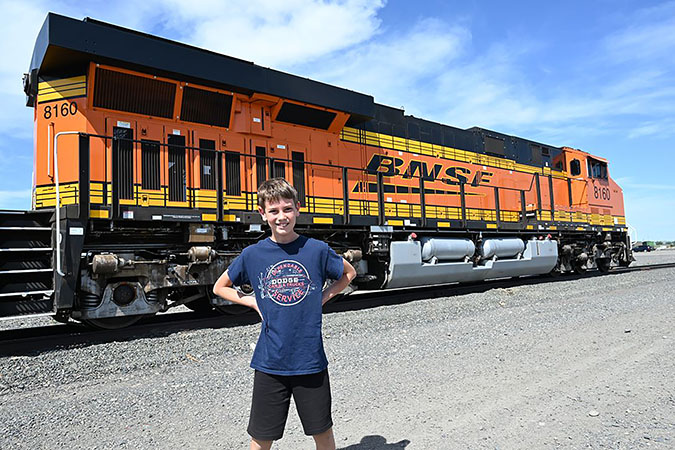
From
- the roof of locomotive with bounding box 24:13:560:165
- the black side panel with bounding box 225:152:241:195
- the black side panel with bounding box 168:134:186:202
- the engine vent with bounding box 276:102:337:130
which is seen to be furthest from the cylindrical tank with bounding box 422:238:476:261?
the black side panel with bounding box 168:134:186:202

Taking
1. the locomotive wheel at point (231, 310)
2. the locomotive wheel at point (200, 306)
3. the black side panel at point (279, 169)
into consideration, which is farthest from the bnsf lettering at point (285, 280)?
the locomotive wheel at point (200, 306)

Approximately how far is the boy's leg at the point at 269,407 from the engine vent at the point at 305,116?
20.5 ft

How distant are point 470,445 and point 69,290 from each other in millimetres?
4590

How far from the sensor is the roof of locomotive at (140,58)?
221 inches

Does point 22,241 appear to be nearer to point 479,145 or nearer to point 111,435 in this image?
point 111,435

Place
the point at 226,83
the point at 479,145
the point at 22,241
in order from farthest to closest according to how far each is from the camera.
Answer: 1. the point at 479,145
2. the point at 226,83
3. the point at 22,241

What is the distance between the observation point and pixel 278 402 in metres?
2.03

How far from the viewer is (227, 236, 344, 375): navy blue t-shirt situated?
201cm

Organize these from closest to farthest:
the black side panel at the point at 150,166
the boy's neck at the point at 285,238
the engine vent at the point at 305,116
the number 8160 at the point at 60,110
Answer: the boy's neck at the point at 285,238 < the number 8160 at the point at 60,110 < the black side panel at the point at 150,166 < the engine vent at the point at 305,116

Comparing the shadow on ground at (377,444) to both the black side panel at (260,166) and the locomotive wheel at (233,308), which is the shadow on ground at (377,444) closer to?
the locomotive wheel at (233,308)

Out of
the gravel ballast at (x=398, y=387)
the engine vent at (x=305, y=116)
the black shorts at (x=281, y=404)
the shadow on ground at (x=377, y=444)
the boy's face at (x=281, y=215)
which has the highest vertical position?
the engine vent at (x=305, y=116)

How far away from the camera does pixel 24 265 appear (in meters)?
5.17

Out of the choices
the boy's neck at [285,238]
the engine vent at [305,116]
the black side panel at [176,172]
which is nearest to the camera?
the boy's neck at [285,238]

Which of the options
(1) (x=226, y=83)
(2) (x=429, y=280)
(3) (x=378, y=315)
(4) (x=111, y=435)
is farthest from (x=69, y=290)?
(2) (x=429, y=280)
